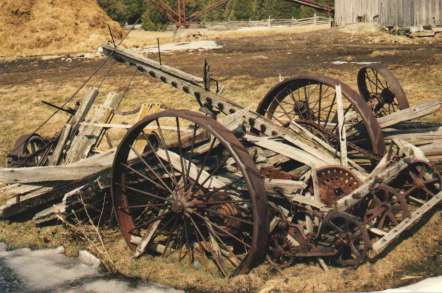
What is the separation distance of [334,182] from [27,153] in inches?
243

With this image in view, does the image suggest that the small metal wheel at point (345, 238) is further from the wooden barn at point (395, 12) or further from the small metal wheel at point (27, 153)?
the wooden barn at point (395, 12)

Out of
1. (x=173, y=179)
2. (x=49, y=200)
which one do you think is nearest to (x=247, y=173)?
(x=173, y=179)

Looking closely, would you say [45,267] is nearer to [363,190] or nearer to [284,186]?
[284,186]

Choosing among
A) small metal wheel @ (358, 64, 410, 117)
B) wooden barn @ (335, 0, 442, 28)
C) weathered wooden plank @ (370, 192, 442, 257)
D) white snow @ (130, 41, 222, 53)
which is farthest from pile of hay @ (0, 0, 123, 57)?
weathered wooden plank @ (370, 192, 442, 257)

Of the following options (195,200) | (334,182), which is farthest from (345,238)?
(195,200)

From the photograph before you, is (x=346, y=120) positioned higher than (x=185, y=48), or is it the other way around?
(x=185, y=48)

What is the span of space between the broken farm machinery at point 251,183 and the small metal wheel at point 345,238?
2cm

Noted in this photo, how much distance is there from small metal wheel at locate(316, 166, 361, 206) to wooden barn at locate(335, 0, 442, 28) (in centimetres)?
2028

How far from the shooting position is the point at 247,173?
5945 millimetres

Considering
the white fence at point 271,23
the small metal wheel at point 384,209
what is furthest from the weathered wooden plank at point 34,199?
the white fence at point 271,23

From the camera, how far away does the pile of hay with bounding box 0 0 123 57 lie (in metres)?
31.3

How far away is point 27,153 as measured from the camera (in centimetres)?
1023

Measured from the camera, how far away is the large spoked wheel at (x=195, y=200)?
6.18m

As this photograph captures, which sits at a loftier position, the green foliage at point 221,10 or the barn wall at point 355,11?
the green foliage at point 221,10
